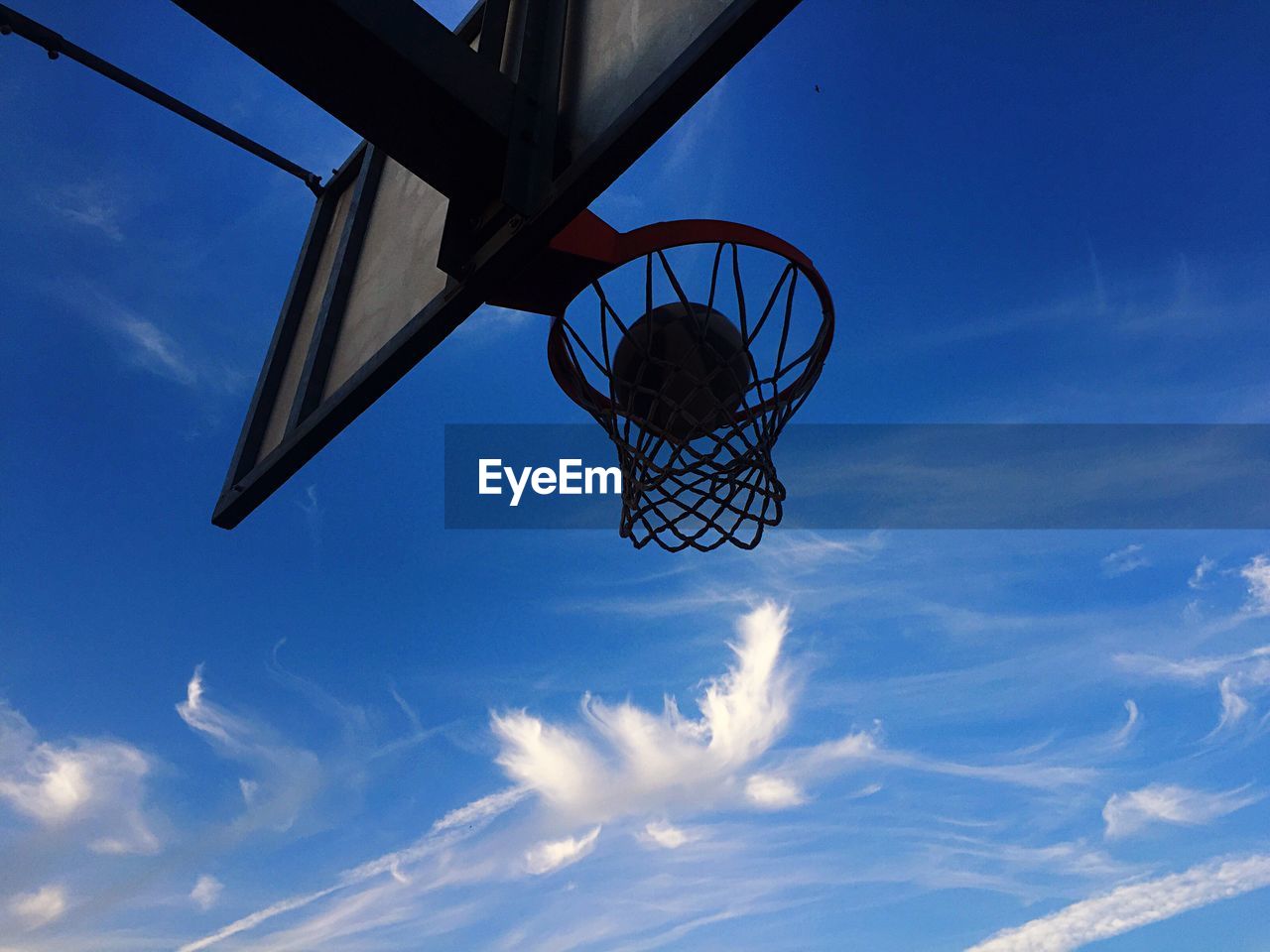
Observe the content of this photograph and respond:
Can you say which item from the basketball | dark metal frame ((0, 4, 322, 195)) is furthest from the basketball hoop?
dark metal frame ((0, 4, 322, 195))

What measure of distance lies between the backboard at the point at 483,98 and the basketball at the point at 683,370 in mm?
1050

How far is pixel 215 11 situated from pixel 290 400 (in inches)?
67.7

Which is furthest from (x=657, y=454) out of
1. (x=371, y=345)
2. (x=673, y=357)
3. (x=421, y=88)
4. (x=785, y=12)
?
(x=785, y=12)

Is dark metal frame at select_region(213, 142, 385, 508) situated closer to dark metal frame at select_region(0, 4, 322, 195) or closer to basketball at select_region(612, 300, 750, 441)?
dark metal frame at select_region(0, 4, 322, 195)

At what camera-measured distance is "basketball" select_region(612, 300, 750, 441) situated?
12.9 feet

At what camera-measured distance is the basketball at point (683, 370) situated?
3945 millimetres

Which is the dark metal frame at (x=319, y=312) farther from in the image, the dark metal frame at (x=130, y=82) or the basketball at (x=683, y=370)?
the basketball at (x=683, y=370)

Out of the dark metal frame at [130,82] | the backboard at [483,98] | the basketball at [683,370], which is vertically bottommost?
the backboard at [483,98]

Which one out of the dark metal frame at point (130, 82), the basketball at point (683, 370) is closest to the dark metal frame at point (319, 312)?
the dark metal frame at point (130, 82)

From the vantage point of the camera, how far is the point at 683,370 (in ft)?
13.0

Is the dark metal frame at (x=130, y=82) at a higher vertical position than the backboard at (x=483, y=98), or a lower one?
higher

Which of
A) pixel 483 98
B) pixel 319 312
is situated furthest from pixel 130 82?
pixel 483 98

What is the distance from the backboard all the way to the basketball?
1.05m

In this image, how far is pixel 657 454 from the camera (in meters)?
4.16
